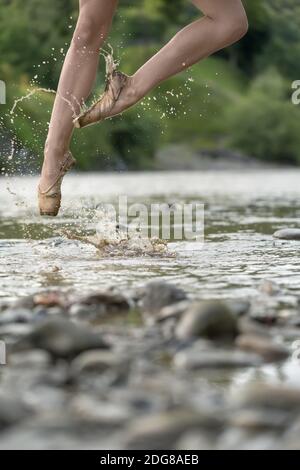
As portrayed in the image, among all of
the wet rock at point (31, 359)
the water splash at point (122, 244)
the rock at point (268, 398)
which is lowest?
the rock at point (268, 398)

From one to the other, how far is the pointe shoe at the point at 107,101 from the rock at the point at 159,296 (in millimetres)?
1547

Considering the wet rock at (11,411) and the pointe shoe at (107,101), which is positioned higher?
the pointe shoe at (107,101)

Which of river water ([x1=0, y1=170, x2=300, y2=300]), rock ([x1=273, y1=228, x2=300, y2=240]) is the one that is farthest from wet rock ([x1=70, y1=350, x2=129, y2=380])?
rock ([x1=273, y1=228, x2=300, y2=240])

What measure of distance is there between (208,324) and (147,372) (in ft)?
1.48

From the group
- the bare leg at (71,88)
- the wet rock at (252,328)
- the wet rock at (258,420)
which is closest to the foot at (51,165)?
the bare leg at (71,88)

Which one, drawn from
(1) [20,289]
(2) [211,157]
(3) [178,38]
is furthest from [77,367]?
(2) [211,157]

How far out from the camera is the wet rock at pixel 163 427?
6.73ft

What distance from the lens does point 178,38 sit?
196 inches

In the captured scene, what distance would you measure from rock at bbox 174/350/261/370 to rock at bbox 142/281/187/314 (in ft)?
2.55

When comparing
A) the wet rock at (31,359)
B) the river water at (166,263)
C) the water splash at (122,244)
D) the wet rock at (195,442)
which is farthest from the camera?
the water splash at (122,244)

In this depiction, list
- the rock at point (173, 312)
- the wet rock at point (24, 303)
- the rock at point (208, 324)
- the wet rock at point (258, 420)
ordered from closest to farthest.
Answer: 1. the wet rock at point (258, 420)
2. the rock at point (208, 324)
3. the rock at point (173, 312)
4. the wet rock at point (24, 303)

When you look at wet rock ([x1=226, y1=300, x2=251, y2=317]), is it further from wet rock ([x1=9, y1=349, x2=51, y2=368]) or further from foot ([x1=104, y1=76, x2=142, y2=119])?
foot ([x1=104, y1=76, x2=142, y2=119])

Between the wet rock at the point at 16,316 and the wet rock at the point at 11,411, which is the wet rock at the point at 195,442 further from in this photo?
the wet rock at the point at 16,316

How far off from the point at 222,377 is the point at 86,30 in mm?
2817
